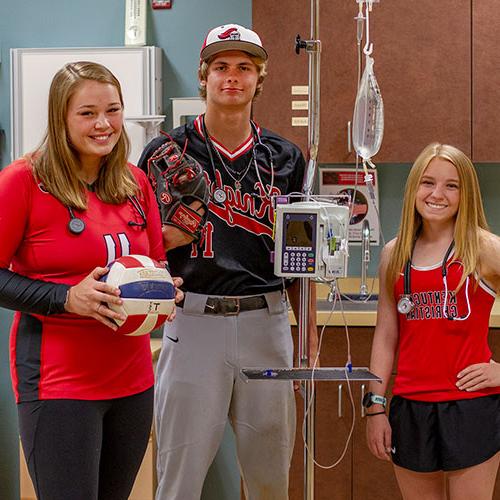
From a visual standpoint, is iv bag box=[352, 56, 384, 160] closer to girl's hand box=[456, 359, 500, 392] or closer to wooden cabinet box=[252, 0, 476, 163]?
girl's hand box=[456, 359, 500, 392]

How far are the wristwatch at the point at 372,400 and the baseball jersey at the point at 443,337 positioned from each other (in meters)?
0.07

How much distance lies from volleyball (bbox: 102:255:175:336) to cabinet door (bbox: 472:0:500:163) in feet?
5.77

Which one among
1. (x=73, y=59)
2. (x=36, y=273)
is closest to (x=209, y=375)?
(x=36, y=273)

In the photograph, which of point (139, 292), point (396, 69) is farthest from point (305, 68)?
point (139, 292)

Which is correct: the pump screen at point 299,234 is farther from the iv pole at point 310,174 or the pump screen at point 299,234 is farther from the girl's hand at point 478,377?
the girl's hand at point 478,377

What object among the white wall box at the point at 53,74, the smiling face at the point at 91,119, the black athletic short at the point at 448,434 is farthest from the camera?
the white wall box at the point at 53,74

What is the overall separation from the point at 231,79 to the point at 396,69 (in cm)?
113

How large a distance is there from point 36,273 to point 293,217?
22.4 inches

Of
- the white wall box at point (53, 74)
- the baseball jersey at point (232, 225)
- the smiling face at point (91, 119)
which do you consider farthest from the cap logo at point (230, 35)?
the white wall box at point (53, 74)

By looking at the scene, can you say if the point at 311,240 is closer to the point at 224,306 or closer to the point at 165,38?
the point at 224,306

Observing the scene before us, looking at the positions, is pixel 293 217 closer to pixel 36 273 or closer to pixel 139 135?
pixel 36 273

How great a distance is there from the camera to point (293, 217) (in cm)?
176

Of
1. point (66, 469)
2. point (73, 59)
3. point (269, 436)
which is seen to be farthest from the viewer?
point (73, 59)

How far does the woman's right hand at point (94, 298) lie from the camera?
1.58 m
